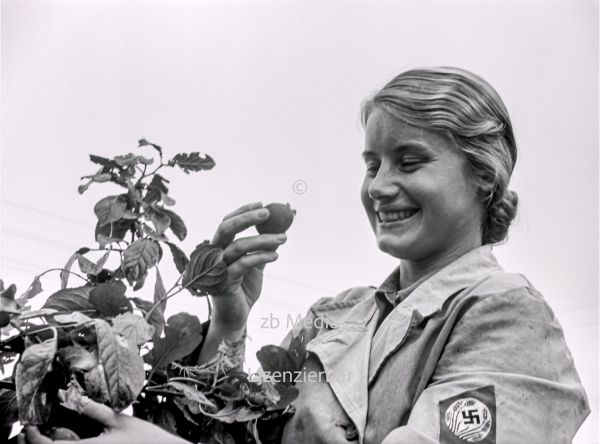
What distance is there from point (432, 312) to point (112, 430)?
0.30m

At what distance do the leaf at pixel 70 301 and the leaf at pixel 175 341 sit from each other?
7cm

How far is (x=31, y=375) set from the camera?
63cm

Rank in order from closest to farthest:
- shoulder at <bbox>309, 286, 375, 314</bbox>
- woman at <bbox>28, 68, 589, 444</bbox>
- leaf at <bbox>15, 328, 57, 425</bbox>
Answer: leaf at <bbox>15, 328, 57, 425</bbox>, woman at <bbox>28, 68, 589, 444</bbox>, shoulder at <bbox>309, 286, 375, 314</bbox>

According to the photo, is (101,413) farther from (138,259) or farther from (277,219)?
(277,219)

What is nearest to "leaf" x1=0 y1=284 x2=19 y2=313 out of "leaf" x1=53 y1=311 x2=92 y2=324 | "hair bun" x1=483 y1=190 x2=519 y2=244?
"leaf" x1=53 y1=311 x2=92 y2=324

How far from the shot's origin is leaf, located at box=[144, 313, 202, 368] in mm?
743

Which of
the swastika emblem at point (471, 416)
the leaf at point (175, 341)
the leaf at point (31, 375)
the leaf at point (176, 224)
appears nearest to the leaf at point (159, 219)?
the leaf at point (176, 224)

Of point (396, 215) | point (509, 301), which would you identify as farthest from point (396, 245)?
point (509, 301)

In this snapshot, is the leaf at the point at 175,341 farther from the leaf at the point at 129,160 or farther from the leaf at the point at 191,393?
the leaf at the point at 129,160

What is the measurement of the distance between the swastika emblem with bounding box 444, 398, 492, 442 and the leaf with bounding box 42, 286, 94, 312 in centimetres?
31

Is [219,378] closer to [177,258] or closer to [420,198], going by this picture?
[177,258]

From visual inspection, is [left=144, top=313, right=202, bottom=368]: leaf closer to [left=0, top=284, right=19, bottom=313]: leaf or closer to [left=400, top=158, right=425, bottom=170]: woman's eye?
[left=0, top=284, right=19, bottom=313]: leaf

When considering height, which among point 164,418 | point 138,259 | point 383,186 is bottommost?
point 164,418

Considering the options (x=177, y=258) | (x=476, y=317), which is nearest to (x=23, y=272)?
(x=177, y=258)
